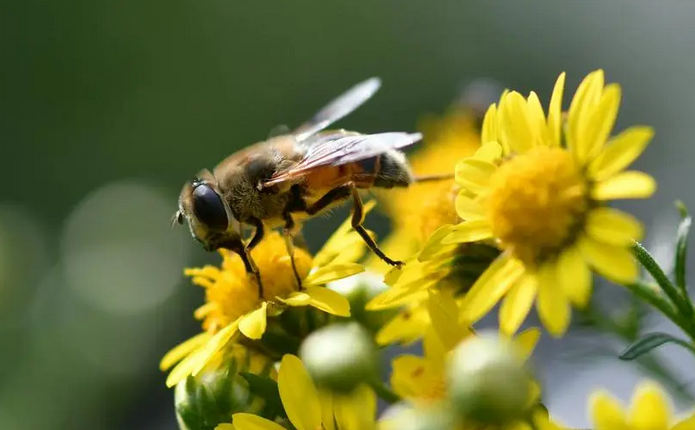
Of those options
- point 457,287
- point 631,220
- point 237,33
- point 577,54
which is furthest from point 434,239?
point 237,33

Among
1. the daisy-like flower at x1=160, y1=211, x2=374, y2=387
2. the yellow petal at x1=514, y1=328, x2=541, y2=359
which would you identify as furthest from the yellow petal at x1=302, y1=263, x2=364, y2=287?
the yellow petal at x1=514, y1=328, x2=541, y2=359

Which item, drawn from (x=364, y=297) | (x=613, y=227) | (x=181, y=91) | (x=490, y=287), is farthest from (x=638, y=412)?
(x=181, y=91)

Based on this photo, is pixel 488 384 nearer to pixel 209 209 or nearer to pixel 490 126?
pixel 490 126

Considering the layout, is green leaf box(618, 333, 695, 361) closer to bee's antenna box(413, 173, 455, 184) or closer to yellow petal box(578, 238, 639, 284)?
yellow petal box(578, 238, 639, 284)

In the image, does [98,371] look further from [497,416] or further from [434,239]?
[497,416]

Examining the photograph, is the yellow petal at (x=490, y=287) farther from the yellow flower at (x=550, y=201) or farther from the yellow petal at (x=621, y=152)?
the yellow petal at (x=621, y=152)
